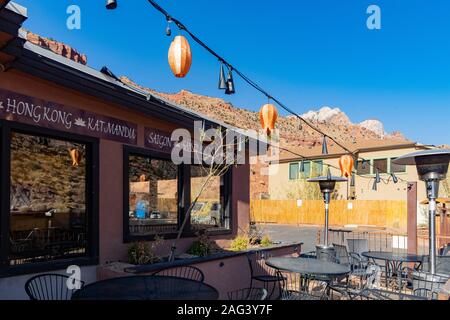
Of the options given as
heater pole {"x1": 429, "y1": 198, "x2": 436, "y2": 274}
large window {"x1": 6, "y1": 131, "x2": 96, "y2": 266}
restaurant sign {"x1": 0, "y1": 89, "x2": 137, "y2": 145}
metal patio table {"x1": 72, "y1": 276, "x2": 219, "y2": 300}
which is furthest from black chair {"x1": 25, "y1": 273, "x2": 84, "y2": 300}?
heater pole {"x1": 429, "y1": 198, "x2": 436, "y2": 274}

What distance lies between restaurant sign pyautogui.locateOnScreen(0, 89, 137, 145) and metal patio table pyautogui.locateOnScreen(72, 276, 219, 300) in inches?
93.1

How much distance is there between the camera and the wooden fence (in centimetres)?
2328

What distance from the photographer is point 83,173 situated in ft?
20.1

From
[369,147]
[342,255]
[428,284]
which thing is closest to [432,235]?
[428,284]

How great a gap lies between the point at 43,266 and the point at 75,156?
2.87 metres

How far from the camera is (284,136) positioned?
58062 mm

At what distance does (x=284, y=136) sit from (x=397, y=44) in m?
48.4

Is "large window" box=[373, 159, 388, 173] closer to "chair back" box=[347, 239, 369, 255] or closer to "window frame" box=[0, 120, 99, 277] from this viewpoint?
"chair back" box=[347, 239, 369, 255]

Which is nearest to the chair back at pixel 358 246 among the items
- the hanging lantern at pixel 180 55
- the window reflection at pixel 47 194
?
the window reflection at pixel 47 194

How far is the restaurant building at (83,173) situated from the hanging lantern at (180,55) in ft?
4.92

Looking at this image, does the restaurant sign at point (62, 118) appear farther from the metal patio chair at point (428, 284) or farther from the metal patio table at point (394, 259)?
the metal patio table at point (394, 259)

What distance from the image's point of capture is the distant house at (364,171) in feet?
82.3

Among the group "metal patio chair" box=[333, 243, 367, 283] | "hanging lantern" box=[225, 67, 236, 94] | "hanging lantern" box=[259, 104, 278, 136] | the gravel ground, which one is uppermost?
"hanging lantern" box=[225, 67, 236, 94]
